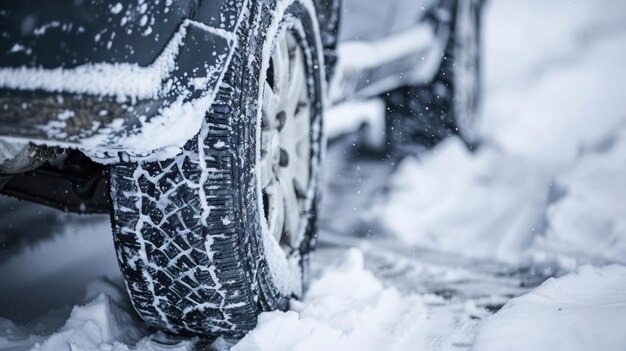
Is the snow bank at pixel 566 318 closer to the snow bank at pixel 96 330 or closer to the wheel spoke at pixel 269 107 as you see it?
the wheel spoke at pixel 269 107

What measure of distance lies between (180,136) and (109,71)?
176 mm

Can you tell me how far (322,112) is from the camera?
1799 mm

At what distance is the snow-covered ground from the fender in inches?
22.7

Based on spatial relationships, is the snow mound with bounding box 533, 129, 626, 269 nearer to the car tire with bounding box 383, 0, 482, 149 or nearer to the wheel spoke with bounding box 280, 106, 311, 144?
the car tire with bounding box 383, 0, 482, 149

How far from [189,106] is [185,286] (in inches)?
16.9

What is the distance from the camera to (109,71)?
92 centimetres

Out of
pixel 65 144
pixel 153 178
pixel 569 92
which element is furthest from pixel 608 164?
pixel 65 144

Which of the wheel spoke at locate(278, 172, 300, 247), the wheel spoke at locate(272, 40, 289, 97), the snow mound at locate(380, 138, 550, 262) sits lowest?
the snow mound at locate(380, 138, 550, 262)

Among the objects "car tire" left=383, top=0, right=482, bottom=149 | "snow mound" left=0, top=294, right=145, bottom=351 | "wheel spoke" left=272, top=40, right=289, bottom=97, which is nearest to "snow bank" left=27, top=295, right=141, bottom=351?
"snow mound" left=0, top=294, right=145, bottom=351

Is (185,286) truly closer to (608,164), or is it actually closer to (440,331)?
(440,331)

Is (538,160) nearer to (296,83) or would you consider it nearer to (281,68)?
(296,83)

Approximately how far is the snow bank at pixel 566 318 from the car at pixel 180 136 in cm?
55

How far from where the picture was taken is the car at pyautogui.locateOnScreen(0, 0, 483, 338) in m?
0.89

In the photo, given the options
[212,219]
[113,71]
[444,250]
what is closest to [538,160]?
[444,250]
